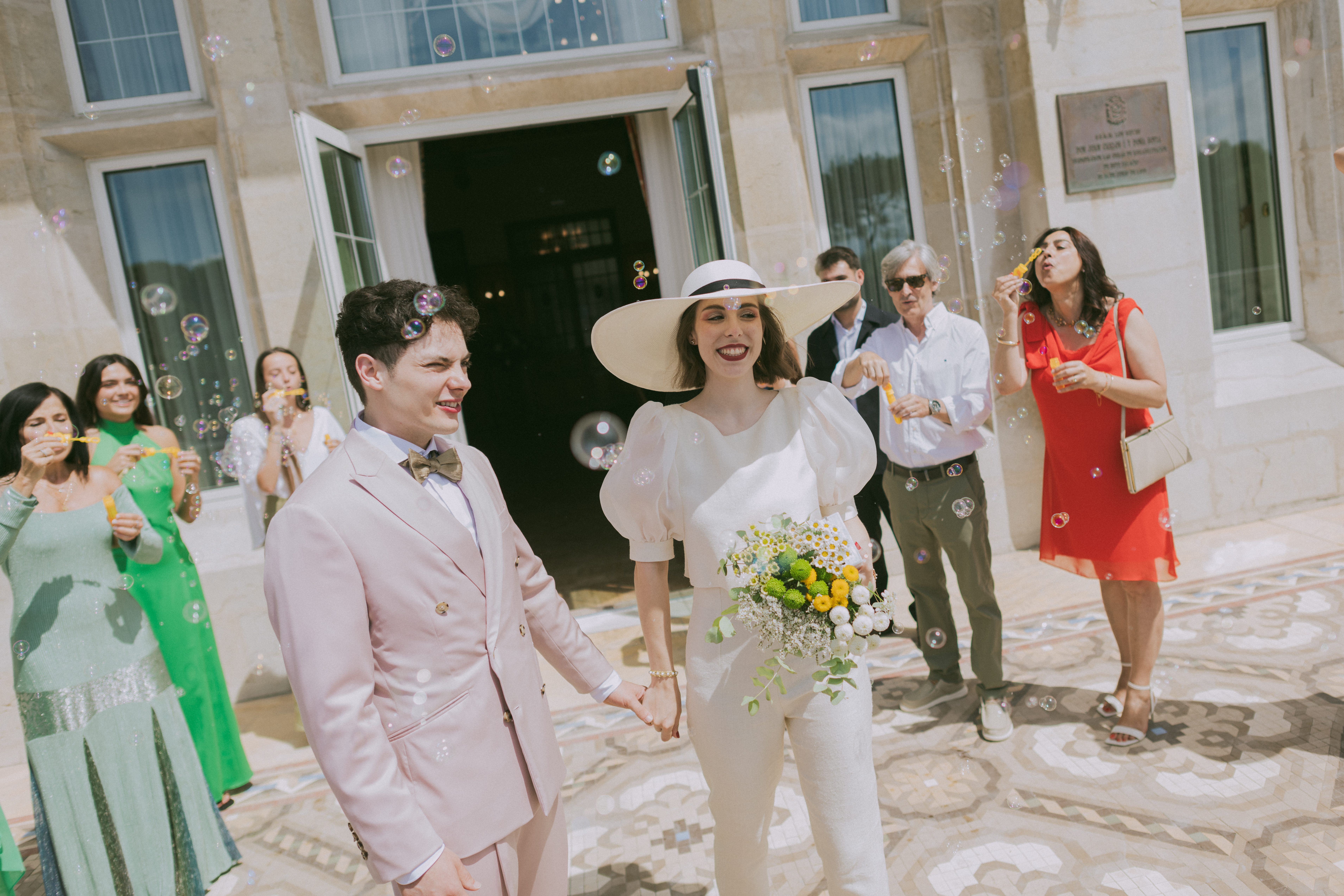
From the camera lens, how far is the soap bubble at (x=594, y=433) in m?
10.2

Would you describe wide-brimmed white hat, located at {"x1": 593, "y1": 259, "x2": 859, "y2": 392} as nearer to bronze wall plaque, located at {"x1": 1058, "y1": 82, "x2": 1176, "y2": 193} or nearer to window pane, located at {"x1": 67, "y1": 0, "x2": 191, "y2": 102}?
bronze wall plaque, located at {"x1": 1058, "y1": 82, "x2": 1176, "y2": 193}

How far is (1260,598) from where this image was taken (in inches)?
174

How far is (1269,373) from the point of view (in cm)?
604

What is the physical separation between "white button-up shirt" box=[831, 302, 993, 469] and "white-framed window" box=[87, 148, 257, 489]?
14.6ft

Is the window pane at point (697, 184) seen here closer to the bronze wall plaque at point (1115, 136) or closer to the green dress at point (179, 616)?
the bronze wall plaque at point (1115, 136)

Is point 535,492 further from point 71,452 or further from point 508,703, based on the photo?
point 508,703

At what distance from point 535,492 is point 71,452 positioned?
730 centimetres

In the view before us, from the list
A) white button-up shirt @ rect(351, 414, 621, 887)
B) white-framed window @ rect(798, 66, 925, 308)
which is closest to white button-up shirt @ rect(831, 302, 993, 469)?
white button-up shirt @ rect(351, 414, 621, 887)

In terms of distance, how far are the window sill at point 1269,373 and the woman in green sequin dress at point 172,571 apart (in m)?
6.54

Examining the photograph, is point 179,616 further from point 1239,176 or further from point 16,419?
point 1239,176

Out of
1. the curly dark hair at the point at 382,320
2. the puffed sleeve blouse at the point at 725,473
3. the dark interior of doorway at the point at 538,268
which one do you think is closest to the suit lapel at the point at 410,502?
the curly dark hair at the point at 382,320

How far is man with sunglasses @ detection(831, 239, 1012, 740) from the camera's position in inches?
137

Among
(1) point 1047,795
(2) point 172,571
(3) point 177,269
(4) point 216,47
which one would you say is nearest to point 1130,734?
(1) point 1047,795

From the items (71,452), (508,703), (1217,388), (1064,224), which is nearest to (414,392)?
(508,703)
